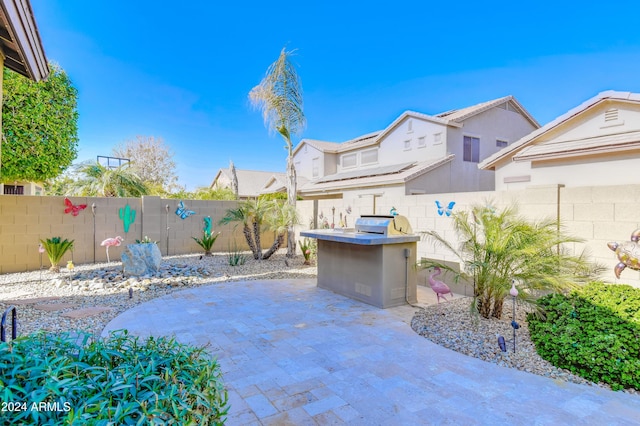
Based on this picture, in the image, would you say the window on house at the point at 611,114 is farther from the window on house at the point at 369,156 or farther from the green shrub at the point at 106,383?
the green shrub at the point at 106,383

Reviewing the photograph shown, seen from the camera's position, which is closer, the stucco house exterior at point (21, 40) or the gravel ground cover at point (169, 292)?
the stucco house exterior at point (21, 40)

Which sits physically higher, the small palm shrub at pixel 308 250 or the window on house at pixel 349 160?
the window on house at pixel 349 160

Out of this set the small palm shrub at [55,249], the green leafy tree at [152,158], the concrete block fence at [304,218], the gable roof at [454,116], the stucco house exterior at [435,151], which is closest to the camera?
the concrete block fence at [304,218]

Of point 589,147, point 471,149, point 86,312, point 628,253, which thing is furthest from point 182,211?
point 471,149

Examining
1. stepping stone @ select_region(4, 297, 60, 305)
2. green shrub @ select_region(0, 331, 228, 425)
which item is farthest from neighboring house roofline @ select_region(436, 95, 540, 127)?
green shrub @ select_region(0, 331, 228, 425)

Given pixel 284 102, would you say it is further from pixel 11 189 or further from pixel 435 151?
pixel 11 189

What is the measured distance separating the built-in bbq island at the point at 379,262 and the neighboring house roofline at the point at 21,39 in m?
5.19

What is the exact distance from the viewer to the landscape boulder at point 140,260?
27.5ft

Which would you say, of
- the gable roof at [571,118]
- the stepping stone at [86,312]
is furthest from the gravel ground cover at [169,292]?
the gable roof at [571,118]

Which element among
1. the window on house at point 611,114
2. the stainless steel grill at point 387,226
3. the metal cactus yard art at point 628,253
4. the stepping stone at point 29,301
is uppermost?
the window on house at point 611,114

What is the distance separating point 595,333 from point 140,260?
8.95 meters

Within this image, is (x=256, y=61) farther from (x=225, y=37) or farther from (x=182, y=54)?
(x=182, y=54)

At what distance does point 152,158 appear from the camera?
31969 mm

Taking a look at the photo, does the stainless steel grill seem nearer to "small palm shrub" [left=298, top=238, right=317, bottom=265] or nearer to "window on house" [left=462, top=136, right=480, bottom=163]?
"small palm shrub" [left=298, top=238, right=317, bottom=265]
